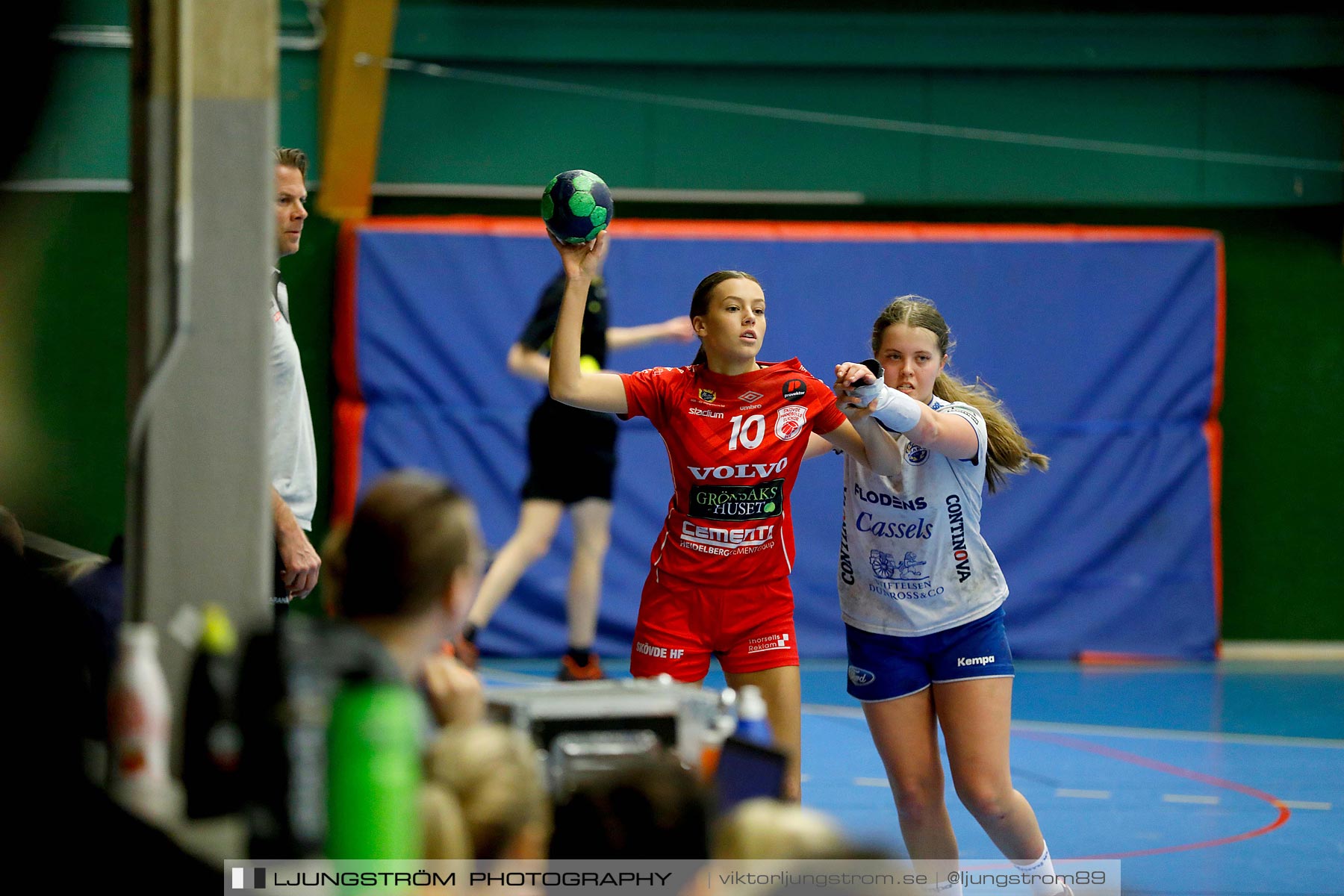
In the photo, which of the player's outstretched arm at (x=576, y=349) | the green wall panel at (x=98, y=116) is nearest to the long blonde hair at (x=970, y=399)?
the player's outstretched arm at (x=576, y=349)

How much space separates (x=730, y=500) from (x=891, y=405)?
2.05 feet

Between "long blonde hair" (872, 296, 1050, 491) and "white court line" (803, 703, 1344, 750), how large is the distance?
3300mm

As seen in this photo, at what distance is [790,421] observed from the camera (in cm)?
427

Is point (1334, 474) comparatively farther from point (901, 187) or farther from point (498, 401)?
point (498, 401)

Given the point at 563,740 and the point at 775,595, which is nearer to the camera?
Result: the point at 563,740

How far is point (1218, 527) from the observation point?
1052cm

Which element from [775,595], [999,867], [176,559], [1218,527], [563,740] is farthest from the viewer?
[1218,527]

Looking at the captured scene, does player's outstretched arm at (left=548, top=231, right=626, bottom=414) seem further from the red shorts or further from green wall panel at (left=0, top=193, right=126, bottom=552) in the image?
green wall panel at (left=0, top=193, right=126, bottom=552)

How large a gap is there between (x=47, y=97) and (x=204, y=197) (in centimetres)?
814

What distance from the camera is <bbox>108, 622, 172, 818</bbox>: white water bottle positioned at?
2.16 metres

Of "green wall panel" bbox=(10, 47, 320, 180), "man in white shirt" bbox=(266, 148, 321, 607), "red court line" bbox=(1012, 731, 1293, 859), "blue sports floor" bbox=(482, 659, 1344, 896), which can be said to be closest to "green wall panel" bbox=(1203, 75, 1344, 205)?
"blue sports floor" bbox=(482, 659, 1344, 896)

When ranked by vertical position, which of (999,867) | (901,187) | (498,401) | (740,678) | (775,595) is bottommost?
(999,867)

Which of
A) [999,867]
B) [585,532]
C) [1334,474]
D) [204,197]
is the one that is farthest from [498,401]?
[204,197]

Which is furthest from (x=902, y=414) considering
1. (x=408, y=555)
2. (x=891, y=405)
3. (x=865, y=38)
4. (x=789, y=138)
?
(x=865, y=38)
